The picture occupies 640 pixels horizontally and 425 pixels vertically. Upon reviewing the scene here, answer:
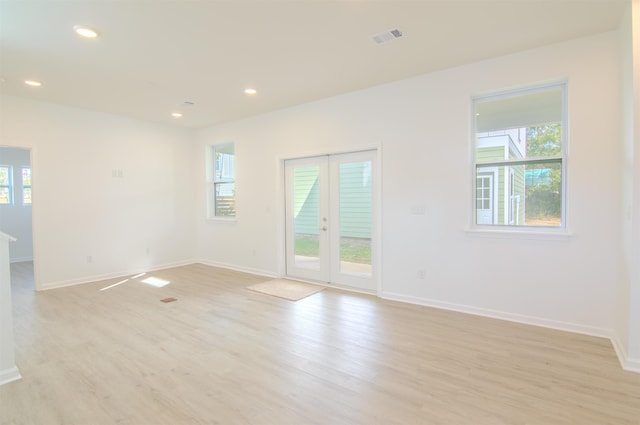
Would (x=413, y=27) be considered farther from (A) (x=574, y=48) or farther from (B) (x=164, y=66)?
(B) (x=164, y=66)

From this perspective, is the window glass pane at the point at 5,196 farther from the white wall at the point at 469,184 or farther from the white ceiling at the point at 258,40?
the white wall at the point at 469,184

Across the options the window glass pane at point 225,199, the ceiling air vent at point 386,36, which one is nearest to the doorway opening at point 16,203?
the window glass pane at point 225,199

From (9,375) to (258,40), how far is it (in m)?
3.48

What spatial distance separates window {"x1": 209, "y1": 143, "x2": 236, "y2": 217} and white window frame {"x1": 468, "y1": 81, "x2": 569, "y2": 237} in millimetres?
4338

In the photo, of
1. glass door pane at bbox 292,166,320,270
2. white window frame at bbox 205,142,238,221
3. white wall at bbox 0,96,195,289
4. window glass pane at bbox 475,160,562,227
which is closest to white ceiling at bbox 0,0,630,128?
white wall at bbox 0,96,195,289

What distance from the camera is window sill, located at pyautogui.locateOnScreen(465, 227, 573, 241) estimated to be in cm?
322

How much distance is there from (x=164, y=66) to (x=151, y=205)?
3422 mm

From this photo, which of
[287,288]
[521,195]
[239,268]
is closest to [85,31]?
[287,288]

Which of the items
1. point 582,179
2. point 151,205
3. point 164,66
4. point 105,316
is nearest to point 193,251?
point 151,205

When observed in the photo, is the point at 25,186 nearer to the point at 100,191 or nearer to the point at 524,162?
the point at 100,191

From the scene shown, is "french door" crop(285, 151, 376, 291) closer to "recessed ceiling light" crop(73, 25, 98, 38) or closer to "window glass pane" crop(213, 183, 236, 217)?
"window glass pane" crop(213, 183, 236, 217)

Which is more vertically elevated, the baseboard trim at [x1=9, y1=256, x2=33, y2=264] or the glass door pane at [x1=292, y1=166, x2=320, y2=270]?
the glass door pane at [x1=292, y1=166, x2=320, y2=270]

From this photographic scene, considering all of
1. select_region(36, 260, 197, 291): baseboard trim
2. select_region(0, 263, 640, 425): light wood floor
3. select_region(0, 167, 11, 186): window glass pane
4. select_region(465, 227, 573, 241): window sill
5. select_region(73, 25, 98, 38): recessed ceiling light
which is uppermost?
select_region(73, 25, 98, 38): recessed ceiling light

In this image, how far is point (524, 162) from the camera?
346cm
